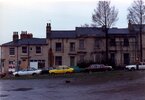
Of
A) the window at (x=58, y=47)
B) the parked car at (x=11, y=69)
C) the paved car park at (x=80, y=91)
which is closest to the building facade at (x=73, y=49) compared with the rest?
the window at (x=58, y=47)

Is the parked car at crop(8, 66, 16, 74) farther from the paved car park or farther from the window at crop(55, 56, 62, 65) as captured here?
the paved car park

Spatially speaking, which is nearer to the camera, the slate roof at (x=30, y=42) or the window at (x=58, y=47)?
the window at (x=58, y=47)

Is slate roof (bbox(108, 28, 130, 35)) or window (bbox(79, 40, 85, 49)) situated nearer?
window (bbox(79, 40, 85, 49))

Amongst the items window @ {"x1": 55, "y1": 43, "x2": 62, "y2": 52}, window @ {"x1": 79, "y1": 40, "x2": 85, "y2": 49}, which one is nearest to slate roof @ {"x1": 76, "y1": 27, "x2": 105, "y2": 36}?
window @ {"x1": 79, "y1": 40, "x2": 85, "y2": 49}

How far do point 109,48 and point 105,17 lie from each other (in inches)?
280

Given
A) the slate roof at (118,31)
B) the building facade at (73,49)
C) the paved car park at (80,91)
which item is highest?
the slate roof at (118,31)

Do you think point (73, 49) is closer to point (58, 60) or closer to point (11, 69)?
point (58, 60)

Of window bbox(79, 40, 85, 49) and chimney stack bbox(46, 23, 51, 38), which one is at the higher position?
chimney stack bbox(46, 23, 51, 38)

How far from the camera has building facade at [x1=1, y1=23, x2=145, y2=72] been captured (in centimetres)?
8944

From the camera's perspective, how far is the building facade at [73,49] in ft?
293

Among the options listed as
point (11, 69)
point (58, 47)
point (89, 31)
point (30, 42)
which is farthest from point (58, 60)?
point (11, 69)

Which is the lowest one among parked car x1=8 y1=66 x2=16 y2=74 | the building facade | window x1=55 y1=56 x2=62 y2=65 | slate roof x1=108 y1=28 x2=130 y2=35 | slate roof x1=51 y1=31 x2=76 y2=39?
parked car x1=8 y1=66 x2=16 y2=74

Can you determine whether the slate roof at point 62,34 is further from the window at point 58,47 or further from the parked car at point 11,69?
the parked car at point 11,69

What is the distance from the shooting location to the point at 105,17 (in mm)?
85750
